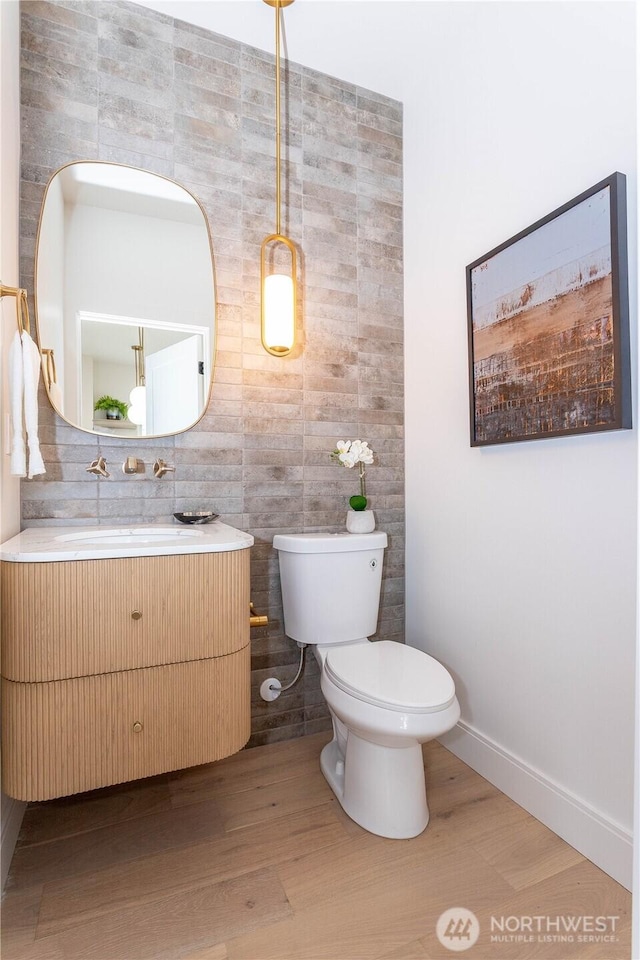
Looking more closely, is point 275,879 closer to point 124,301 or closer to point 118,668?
point 118,668

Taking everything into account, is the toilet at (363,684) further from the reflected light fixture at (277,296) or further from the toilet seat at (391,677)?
the reflected light fixture at (277,296)

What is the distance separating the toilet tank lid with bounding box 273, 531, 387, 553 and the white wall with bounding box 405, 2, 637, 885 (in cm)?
31

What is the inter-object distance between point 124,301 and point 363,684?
1.44 m

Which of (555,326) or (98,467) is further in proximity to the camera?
(98,467)

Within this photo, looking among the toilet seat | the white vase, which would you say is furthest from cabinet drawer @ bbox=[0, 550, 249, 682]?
the white vase

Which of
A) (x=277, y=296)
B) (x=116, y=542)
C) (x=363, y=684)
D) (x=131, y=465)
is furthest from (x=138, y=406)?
(x=363, y=684)

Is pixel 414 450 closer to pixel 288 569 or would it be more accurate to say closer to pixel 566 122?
pixel 288 569

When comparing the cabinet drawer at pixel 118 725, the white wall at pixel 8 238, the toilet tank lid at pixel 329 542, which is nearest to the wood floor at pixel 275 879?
the white wall at pixel 8 238

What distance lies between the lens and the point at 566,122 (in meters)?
1.41

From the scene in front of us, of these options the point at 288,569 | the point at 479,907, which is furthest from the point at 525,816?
the point at 288,569

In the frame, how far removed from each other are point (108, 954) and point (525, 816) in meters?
1.15

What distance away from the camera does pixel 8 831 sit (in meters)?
1.33

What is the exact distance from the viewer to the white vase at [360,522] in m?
1.92

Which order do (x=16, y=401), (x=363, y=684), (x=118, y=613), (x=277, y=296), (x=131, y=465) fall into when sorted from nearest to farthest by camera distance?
(x=118, y=613) < (x=16, y=401) < (x=363, y=684) < (x=131, y=465) < (x=277, y=296)
